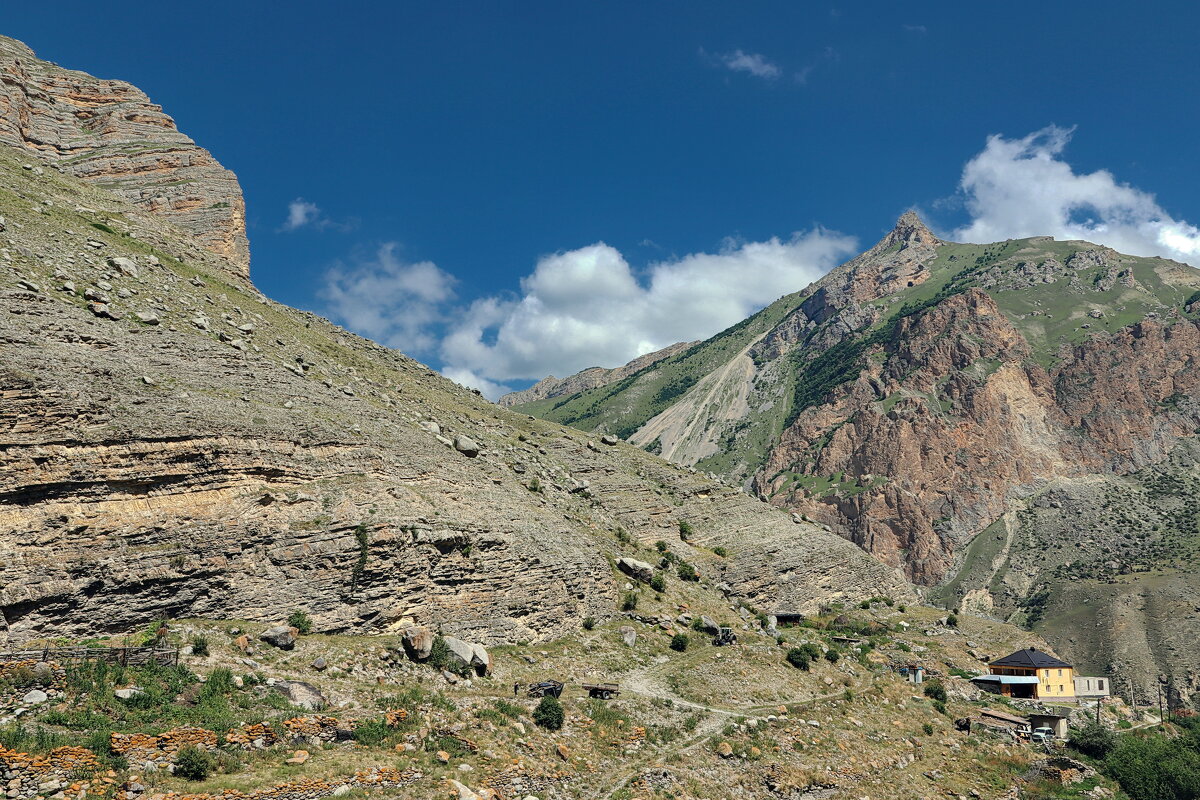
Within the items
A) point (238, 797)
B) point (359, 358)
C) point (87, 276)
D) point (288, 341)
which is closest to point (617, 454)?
point (359, 358)

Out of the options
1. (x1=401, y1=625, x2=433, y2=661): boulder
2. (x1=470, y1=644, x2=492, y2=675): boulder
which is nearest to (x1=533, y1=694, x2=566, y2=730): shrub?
(x1=470, y1=644, x2=492, y2=675): boulder

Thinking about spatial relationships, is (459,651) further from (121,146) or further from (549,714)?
(121,146)

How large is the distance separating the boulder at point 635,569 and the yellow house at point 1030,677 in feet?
96.5

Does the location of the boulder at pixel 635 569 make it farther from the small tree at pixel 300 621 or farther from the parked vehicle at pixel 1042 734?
the parked vehicle at pixel 1042 734

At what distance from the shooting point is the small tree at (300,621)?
95.2ft

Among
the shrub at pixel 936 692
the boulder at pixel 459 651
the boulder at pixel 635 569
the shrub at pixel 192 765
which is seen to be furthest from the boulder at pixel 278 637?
the shrub at pixel 936 692

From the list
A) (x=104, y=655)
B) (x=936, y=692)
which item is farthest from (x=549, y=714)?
(x=936, y=692)

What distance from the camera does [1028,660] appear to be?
57688 millimetres

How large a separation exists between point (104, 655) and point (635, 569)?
30.9 meters

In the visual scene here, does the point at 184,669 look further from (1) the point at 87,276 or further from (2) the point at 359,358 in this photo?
(2) the point at 359,358

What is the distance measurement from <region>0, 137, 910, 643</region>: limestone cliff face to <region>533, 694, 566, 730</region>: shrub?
733cm

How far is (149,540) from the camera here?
87.3 ft

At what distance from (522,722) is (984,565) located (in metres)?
183

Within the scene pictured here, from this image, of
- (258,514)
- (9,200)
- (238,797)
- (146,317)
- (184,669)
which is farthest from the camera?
(9,200)
